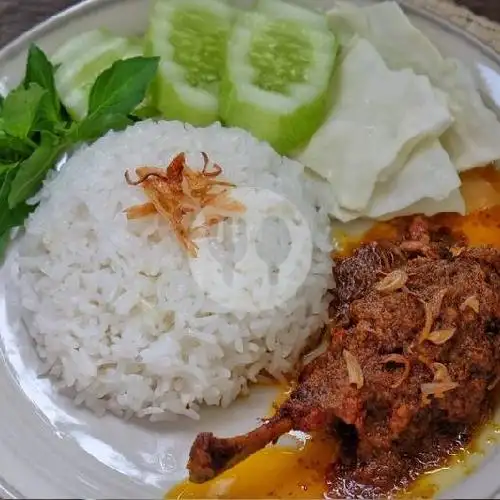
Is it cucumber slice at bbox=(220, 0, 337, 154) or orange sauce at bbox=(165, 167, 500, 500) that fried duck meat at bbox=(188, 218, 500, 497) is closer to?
orange sauce at bbox=(165, 167, 500, 500)

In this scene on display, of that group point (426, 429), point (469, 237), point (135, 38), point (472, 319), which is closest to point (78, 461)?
point (426, 429)

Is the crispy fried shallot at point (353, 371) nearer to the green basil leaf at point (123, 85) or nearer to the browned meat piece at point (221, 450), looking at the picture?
the browned meat piece at point (221, 450)

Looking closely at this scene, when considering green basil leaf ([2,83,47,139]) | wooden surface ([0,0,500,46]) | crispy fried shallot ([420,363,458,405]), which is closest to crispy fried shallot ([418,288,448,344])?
crispy fried shallot ([420,363,458,405])

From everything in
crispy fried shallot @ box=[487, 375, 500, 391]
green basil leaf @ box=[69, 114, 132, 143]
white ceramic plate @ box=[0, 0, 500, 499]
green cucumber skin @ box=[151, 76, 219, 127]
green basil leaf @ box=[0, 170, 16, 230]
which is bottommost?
white ceramic plate @ box=[0, 0, 500, 499]

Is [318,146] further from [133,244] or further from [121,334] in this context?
[121,334]

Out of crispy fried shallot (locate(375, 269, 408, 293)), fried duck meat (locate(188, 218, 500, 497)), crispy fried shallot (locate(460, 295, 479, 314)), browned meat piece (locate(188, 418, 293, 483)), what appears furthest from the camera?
crispy fried shallot (locate(375, 269, 408, 293))

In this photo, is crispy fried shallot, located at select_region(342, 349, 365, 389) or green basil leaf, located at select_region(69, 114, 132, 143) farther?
green basil leaf, located at select_region(69, 114, 132, 143)

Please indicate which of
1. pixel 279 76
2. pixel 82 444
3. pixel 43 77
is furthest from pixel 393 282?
pixel 43 77
